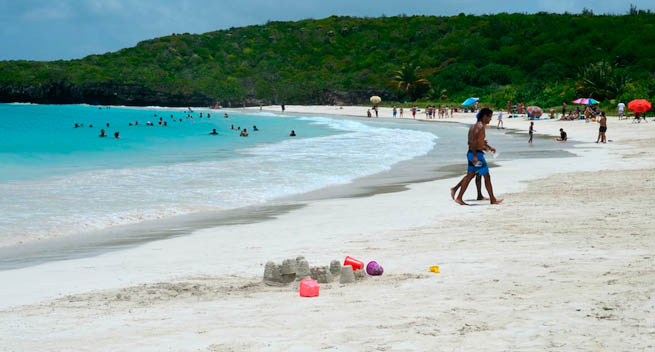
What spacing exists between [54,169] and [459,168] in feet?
54.1

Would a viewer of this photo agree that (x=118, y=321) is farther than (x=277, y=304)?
No

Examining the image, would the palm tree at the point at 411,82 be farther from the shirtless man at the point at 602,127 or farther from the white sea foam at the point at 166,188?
the white sea foam at the point at 166,188

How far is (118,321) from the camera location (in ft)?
18.4

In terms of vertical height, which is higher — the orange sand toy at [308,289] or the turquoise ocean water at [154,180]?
the orange sand toy at [308,289]

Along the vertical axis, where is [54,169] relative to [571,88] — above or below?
below

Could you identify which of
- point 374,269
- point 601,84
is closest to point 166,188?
point 374,269

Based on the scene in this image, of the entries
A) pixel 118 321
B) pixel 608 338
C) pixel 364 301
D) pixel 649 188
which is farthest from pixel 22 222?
pixel 649 188

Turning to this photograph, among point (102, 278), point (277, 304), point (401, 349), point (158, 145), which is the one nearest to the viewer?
point (401, 349)

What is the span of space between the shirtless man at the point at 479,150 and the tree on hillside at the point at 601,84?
155ft

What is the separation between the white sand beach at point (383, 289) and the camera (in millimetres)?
4852

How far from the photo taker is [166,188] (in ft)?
57.7

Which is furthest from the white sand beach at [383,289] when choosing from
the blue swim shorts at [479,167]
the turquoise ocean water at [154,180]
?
the turquoise ocean water at [154,180]

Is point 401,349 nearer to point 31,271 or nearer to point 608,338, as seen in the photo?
point 608,338

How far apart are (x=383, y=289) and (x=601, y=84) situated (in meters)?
55.2
